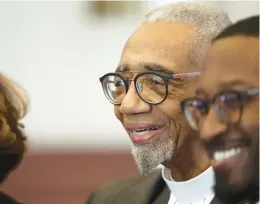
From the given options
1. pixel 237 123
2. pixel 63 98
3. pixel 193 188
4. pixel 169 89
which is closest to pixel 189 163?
pixel 193 188

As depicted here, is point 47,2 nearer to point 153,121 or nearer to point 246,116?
point 153,121

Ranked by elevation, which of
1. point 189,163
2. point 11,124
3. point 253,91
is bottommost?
point 189,163

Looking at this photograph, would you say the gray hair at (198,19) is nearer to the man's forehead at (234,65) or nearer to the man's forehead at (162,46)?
the man's forehead at (162,46)

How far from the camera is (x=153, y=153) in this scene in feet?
3.28

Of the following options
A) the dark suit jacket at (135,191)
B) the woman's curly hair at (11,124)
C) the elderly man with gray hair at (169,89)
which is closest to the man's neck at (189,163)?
the elderly man with gray hair at (169,89)

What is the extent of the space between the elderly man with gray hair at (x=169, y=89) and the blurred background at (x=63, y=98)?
0.23 meters

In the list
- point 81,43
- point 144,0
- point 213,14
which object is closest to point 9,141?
point 81,43

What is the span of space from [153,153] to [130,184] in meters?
0.24

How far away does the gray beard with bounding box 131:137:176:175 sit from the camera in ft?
3.25

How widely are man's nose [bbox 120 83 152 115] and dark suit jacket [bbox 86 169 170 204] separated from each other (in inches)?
8.8

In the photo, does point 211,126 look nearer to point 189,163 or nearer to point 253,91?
point 253,91

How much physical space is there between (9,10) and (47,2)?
0.33ft

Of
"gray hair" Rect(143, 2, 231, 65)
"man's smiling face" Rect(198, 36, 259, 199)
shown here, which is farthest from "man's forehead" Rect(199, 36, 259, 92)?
"gray hair" Rect(143, 2, 231, 65)

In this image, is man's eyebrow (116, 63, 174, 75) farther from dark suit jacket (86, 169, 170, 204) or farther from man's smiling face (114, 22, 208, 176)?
dark suit jacket (86, 169, 170, 204)
